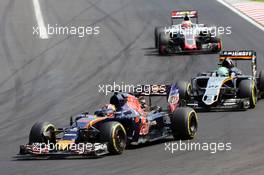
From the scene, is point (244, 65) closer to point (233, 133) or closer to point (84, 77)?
point (84, 77)

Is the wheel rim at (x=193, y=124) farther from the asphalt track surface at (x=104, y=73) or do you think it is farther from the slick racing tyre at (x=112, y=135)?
the slick racing tyre at (x=112, y=135)

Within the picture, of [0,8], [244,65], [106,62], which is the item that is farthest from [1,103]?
[0,8]

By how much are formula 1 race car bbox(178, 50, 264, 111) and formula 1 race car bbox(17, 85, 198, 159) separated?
3787 millimetres

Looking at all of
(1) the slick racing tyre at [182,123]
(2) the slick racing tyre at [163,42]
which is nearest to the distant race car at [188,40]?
(2) the slick racing tyre at [163,42]

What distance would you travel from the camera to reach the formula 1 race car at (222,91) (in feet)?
81.3

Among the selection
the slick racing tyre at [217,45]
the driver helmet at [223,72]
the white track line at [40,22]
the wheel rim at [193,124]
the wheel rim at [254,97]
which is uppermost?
the white track line at [40,22]

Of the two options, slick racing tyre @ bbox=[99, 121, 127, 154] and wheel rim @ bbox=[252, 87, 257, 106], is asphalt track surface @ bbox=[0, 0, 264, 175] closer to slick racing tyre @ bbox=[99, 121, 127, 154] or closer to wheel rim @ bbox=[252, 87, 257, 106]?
slick racing tyre @ bbox=[99, 121, 127, 154]

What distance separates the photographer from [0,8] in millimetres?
44344

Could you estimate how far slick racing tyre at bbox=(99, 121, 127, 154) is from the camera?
17.8 m

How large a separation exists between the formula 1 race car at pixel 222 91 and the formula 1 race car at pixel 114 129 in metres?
3.79

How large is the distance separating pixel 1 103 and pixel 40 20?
15.5m

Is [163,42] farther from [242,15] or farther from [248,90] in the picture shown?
[248,90]

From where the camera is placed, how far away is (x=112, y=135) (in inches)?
697

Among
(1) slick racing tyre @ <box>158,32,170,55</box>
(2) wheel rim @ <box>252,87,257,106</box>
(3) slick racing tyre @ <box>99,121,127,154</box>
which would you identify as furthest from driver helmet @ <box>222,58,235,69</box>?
(1) slick racing tyre @ <box>158,32,170,55</box>
